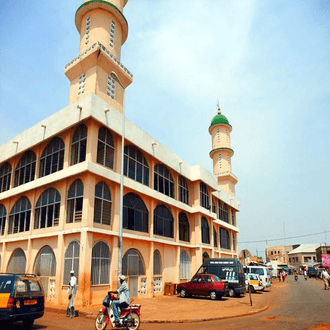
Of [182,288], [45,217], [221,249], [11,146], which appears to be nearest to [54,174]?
[45,217]

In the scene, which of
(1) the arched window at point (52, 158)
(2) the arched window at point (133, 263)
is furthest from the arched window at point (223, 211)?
(1) the arched window at point (52, 158)

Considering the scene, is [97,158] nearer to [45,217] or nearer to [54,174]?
[54,174]

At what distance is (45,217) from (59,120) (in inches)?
229

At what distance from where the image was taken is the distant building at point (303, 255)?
91.6 metres

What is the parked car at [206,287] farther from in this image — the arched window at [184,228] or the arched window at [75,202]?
the arched window at [75,202]

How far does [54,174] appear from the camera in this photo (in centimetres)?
1742

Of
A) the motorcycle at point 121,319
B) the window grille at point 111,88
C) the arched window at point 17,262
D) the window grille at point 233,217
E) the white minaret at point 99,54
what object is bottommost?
the motorcycle at point 121,319

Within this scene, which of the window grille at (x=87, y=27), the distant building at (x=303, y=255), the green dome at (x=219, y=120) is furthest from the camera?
the distant building at (x=303, y=255)

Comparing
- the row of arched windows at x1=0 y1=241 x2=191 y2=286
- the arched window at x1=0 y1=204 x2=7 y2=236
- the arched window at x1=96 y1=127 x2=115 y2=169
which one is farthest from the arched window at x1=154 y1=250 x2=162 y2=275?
the arched window at x1=0 y1=204 x2=7 y2=236

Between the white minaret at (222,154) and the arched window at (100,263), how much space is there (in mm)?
24595

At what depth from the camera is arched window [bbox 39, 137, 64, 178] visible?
18078 millimetres

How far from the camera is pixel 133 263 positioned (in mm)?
18438

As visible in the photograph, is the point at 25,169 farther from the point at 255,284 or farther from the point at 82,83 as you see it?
the point at 255,284

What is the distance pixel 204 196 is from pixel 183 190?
10.3ft
